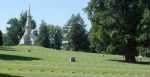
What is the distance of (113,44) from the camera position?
61.9m

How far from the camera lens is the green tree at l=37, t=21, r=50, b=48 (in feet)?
521

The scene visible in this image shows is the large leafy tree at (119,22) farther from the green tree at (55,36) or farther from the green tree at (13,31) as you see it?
the green tree at (55,36)

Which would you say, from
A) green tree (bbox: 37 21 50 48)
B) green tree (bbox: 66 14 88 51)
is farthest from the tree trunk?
green tree (bbox: 37 21 50 48)

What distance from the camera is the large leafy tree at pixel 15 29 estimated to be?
6531 inches

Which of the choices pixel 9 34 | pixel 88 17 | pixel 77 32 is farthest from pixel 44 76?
pixel 9 34

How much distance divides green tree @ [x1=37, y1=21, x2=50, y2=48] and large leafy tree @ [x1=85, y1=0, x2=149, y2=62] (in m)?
93.7

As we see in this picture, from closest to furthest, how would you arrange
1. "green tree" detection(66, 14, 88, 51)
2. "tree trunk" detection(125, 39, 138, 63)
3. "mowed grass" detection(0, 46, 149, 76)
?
"mowed grass" detection(0, 46, 149, 76) < "tree trunk" detection(125, 39, 138, 63) < "green tree" detection(66, 14, 88, 51)

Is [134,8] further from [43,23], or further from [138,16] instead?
[43,23]

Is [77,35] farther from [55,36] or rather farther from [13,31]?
[13,31]

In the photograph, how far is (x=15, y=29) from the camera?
169625 mm

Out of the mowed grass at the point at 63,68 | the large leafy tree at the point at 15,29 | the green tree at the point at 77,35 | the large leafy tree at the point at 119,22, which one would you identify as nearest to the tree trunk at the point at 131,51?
the large leafy tree at the point at 119,22

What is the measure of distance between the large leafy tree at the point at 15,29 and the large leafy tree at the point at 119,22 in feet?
336

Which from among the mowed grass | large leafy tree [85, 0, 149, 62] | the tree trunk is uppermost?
large leafy tree [85, 0, 149, 62]

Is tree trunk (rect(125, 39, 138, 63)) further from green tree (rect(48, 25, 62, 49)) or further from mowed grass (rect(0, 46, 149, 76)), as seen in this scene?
green tree (rect(48, 25, 62, 49))
